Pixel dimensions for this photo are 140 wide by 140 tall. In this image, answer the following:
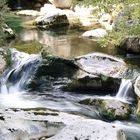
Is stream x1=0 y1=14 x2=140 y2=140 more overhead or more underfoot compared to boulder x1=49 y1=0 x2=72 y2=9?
more underfoot

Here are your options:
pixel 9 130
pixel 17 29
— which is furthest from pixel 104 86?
pixel 17 29

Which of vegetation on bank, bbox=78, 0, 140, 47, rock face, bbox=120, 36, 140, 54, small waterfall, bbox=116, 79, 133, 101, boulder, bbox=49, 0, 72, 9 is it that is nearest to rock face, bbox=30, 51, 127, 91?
small waterfall, bbox=116, 79, 133, 101

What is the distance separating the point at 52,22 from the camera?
945 inches

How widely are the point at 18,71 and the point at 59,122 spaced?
620cm

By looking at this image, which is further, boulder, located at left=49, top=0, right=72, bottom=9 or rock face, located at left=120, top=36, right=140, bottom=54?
boulder, located at left=49, top=0, right=72, bottom=9

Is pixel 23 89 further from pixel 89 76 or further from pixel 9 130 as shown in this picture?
pixel 9 130

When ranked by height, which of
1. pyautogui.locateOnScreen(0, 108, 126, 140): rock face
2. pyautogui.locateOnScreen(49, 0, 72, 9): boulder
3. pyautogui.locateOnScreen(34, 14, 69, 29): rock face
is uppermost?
pyautogui.locateOnScreen(49, 0, 72, 9): boulder

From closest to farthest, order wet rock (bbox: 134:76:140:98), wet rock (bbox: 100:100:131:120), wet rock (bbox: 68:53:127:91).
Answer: wet rock (bbox: 100:100:131:120) → wet rock (bbox: 134:76:140:98) → wet rock (bbox: 68:53:127:91)

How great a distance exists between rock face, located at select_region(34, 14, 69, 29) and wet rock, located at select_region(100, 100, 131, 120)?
13.5 metres

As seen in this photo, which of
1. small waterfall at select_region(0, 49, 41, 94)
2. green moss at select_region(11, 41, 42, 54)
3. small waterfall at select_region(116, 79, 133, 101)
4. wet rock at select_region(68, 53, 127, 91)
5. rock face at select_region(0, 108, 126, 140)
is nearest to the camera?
rock face at select_region(0, 108, 126, 140)

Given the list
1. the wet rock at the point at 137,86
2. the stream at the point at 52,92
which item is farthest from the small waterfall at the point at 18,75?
the wet rock at the point at 137,86

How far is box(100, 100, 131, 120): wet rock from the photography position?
10.2 metres

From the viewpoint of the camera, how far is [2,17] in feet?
33.7

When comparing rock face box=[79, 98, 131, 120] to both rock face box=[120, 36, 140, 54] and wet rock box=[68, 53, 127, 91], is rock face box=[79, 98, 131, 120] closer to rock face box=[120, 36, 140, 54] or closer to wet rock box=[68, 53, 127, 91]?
wet rock box=[68, 53, 127, 91]
